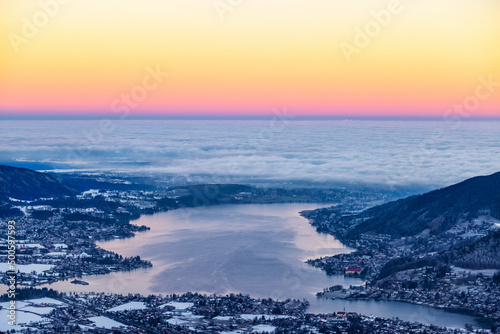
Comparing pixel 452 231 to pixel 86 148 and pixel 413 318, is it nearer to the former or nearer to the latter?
pixel 413 318

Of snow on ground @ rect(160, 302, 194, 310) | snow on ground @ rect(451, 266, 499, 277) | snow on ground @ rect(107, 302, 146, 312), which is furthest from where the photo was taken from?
snow on ground @ rect(451, 266, 499, 277)

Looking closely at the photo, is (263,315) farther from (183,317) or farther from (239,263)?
(239,263)

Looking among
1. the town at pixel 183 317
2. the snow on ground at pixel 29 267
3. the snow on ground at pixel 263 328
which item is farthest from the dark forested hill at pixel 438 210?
the snow on ground at pixel 263 328

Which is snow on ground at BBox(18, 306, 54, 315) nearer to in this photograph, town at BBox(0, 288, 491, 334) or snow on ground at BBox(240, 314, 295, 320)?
town at BBox(0, 288, 491, 334)

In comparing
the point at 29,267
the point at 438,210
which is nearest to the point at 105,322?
the point at 29,267

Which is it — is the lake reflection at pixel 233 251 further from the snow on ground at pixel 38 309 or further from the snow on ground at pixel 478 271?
the snow on ground at pixel 38 309

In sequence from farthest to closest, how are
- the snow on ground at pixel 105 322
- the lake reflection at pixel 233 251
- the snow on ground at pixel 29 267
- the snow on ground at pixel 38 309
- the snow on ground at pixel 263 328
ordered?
1. the snow on ground at pixel 29 267
2. the lake reflection at pixel 233 251
3. the snow on ground at pixel 38 309
4. the snow on ground at pixel 105 322
5. the snow on ground at pixel 263 328

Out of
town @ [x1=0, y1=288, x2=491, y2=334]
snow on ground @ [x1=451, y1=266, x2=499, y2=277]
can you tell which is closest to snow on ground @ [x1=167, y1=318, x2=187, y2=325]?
town @ [x1=0, y1=288, x2=491, y2=334]
